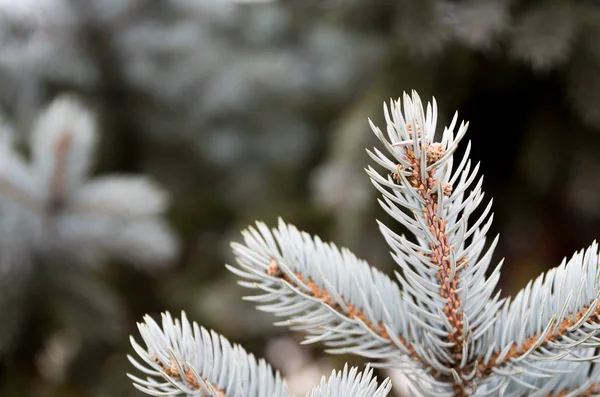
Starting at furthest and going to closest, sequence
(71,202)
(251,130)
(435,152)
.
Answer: (251,130) → (71,202) → (435,152)

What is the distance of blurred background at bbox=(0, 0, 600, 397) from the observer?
81cm

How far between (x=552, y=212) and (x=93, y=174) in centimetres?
102

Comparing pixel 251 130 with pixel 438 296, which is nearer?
pixel 438 296

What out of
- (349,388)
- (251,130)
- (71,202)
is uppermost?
(251,130)

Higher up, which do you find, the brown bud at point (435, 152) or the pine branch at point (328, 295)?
the brown bud at point (435, 152)

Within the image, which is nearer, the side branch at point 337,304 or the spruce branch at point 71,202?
the side branch at point 337,304

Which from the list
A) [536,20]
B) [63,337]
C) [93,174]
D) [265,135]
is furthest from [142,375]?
[536,20]

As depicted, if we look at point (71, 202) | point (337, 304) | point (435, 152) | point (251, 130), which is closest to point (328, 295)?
point (337, 304)

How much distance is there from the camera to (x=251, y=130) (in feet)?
5.31

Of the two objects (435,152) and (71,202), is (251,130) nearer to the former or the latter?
(71,202)

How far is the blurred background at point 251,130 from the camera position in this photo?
2.66 ft

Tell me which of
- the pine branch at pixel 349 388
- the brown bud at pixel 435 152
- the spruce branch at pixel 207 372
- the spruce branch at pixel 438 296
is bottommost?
the pine branch at pixel 349 388

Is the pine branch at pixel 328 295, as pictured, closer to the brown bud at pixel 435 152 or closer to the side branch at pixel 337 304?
the side branch at pixel 337 304

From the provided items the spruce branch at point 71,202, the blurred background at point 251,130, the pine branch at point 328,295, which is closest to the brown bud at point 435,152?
the pine branch at point 328,295
